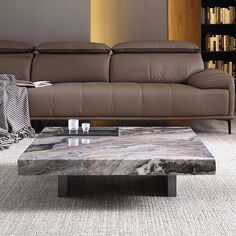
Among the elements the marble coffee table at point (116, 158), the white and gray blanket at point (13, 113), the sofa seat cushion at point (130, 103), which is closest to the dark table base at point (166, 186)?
the marble coffee table at point (116, 158)

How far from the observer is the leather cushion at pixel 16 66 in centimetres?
582

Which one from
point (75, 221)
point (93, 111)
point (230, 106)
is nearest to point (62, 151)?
point (75, 221)

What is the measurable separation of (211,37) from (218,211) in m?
5.40

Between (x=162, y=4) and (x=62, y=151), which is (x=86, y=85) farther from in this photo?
(x=62, y=151)

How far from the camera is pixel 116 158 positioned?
2.69m

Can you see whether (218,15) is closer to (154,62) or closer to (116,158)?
(154,62)

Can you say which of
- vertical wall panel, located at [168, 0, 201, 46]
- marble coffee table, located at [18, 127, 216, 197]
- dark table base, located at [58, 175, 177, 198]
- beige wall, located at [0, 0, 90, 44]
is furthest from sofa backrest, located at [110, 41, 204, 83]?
dark table base, located at [58, 175, 177, 198]

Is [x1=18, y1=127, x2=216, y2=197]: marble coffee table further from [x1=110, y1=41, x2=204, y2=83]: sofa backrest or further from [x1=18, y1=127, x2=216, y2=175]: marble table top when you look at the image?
[x1=110, y1=41, x2=204, y2=83]: sofa backrest

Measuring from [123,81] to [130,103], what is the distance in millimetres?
802

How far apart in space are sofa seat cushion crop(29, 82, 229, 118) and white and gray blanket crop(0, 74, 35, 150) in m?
0.09

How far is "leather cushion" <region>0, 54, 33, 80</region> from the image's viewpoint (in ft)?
19.1

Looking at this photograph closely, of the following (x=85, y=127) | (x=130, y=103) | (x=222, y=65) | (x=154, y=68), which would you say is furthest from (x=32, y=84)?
(x=222, y=65)

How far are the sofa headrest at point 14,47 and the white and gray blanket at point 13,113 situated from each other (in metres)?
0.86

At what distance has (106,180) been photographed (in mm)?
3324
